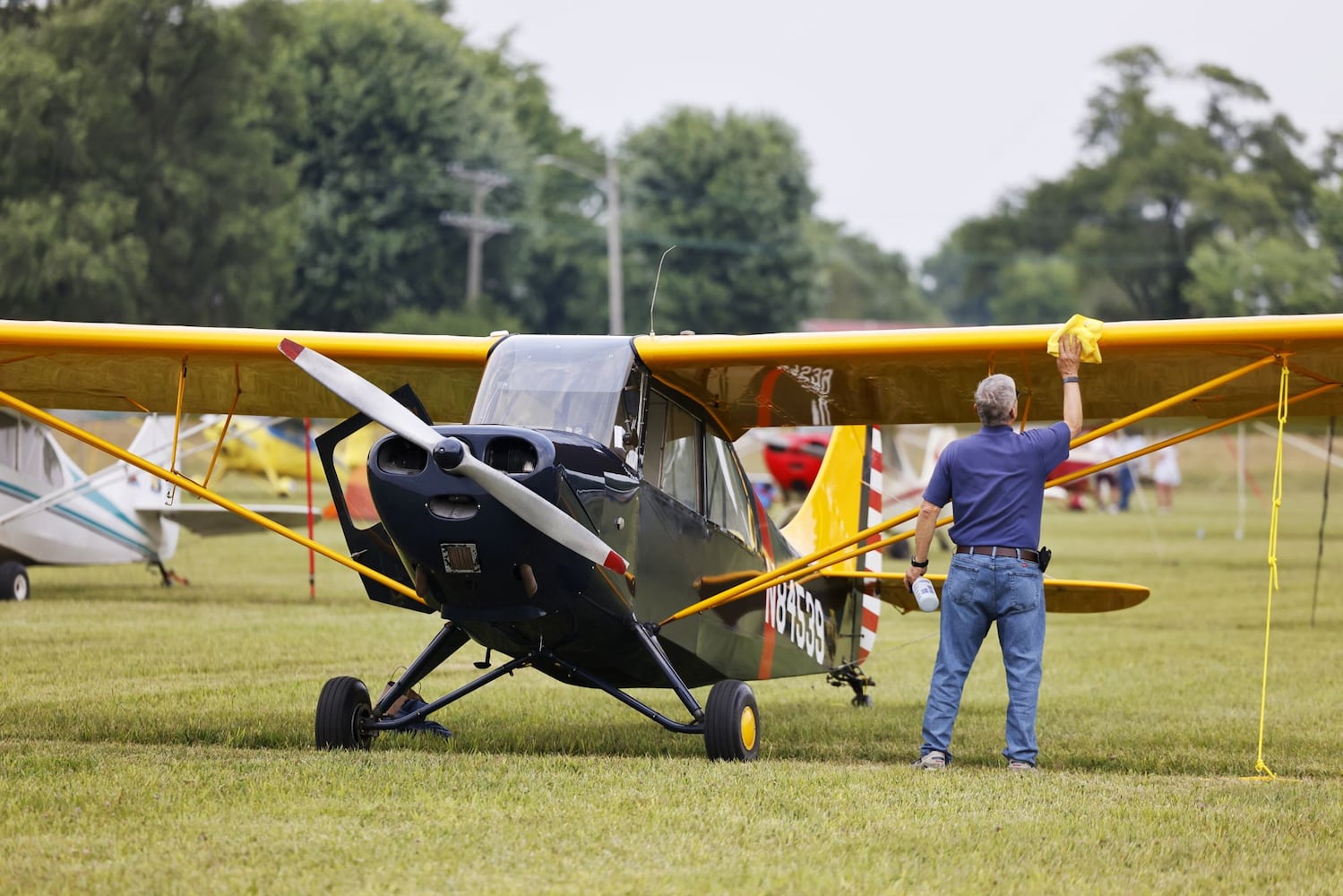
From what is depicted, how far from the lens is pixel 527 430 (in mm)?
6867

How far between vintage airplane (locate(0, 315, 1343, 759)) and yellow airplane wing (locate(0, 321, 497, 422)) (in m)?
0.02

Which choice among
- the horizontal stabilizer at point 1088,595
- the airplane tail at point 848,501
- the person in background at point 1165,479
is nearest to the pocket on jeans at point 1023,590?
the horizontal stabilizer at point 1088,595

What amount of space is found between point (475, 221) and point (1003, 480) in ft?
Result: 166

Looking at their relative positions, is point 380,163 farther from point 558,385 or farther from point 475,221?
point 558,385

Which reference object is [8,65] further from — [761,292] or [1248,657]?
[761,292]

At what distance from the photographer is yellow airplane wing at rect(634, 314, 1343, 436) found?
7.64 metres

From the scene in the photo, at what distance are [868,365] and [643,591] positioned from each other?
182 centimetres

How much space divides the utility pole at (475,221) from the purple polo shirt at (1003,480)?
4795cm

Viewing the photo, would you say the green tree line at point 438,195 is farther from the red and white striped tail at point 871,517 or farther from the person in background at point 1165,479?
the person in background at point 1165,479

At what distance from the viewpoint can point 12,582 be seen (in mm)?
16375

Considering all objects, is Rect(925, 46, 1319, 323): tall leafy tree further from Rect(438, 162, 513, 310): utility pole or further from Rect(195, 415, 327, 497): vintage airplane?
Rect(195, 415, 327, 497): vintage airplane

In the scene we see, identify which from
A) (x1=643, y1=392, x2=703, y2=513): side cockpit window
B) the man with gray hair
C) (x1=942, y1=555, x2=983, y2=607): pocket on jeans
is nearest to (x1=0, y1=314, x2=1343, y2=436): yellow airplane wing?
(x1=643, y1=392, x2=703, y2=513): side cockpit window

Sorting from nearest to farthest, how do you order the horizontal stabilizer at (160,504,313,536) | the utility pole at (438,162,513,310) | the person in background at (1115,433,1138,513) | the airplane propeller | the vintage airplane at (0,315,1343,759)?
the airplane propeller < the vintage airplane at (0,315,1343,759) < the horizontal stabilizer at (160,504,313,536) < the person in background at (1115,433,1138,513) < the utility pole at (438,162,513,310)

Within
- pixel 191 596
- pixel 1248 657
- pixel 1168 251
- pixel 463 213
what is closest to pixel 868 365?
pixel 1248 657
